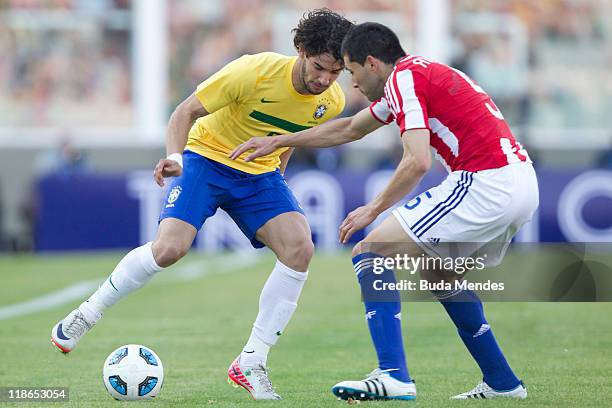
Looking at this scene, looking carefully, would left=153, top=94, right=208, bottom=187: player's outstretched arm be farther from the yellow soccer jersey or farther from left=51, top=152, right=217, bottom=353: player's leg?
left=51, top=152, right=217, bottom=353: player's leg

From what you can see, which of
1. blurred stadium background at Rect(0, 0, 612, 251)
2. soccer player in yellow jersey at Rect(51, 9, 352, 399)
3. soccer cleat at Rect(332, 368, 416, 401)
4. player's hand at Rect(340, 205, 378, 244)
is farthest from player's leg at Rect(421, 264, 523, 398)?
blurred stadium background at Rect(0, 0, 612, 251)

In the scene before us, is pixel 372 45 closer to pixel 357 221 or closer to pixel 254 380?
pixel 357 221

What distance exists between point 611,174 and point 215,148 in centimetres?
1213

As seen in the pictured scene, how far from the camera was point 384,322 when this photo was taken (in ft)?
19.7

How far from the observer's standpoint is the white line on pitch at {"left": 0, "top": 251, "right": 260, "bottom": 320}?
12031mm

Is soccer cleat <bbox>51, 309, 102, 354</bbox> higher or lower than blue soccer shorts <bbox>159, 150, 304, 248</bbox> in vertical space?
lower

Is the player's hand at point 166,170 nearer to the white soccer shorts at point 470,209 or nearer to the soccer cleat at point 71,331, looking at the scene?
the soccer cleat at point 71,331

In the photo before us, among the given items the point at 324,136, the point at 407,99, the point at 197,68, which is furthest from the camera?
the point at 197,68

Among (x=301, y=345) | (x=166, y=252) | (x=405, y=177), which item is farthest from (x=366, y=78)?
(x=301, y=345)

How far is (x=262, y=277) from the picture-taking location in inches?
581

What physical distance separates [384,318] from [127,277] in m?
1.74

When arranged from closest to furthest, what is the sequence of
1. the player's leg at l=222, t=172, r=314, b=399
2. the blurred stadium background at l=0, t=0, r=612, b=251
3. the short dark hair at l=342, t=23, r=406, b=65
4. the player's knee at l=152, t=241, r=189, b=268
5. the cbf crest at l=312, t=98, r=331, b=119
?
the short dark hair at l=342, t=23, r=406, b=65, the player's leg at l=222, t=172, r=314, b=399, the player's knee at l=152, t=241, r=189, b=268, the cbf crest at l=312, t=98, r=331, b=119, the blurred stadium background at l=0, t=0, r=612, b=251

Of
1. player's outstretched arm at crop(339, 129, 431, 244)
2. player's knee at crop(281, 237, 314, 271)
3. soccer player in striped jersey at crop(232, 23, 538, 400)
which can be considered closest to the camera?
player's outstretched arm at crop(339, 129, 431, 244)

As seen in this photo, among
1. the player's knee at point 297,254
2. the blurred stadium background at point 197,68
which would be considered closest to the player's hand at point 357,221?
the player's knee at point 297,254
